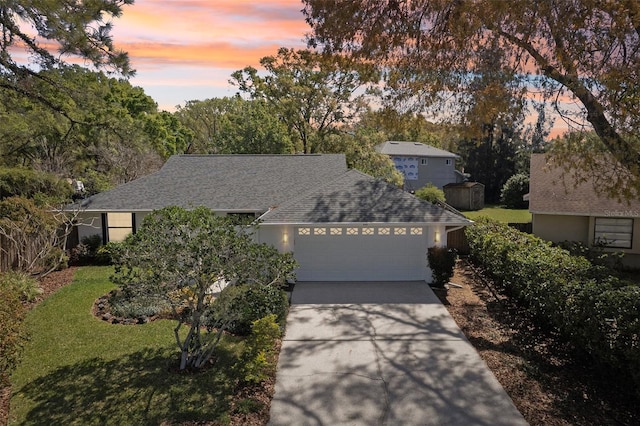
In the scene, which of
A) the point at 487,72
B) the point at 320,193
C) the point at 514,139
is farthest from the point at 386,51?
the point at 514,139

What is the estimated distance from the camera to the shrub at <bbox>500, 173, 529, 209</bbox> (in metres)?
35.5

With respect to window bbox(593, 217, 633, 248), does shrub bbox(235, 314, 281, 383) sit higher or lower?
lower

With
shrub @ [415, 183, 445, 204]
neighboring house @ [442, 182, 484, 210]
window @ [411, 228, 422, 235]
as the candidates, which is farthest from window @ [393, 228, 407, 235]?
neighboring house @ [442, 182, 484, 210]

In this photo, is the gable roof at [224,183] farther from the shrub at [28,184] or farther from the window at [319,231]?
the shrub at [28,184]

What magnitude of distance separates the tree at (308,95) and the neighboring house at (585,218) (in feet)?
48.6

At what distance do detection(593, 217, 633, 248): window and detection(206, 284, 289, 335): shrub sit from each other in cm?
1370

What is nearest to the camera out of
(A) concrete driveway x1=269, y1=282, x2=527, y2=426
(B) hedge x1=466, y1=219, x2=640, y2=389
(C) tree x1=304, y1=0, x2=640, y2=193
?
(A) concrete driveway x1=269, y1=282, x2=527, y2=426

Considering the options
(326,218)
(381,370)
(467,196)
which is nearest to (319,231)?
(326,218)

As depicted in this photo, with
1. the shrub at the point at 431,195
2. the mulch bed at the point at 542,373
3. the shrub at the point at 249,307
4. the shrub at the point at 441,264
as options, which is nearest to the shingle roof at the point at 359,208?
the shrub at the point at 441,264

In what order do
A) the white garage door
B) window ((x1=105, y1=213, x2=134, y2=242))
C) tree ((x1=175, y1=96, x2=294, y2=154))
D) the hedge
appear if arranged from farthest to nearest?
tree ((x1=175, y1=96, x2=294, y2=154)) < window ((x1=105, y1=213, x2=134, y2=242)) < the white garage door < the hedge

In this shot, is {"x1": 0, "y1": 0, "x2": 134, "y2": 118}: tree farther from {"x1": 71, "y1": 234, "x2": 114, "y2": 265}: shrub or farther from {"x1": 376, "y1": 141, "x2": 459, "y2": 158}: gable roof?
{"x1": 376, "y1": 141, "x2": 459, "y2": 158}: gable roof

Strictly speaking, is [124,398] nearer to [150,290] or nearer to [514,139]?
[150,290]

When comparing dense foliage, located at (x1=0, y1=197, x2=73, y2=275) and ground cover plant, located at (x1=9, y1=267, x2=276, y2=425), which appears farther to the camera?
dense foliage, located at (x1=0, y1=197, x2=73, y2=275)

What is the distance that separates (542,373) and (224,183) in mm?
13726
